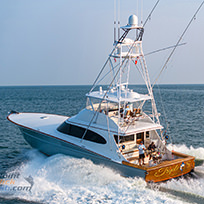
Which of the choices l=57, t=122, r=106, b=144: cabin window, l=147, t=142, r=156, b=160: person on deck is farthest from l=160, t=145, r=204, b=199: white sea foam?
l=57, t=122, r=106, b=144: cabin window

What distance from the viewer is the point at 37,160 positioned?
524 inches

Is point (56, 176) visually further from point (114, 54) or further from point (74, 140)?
point (114, 54)

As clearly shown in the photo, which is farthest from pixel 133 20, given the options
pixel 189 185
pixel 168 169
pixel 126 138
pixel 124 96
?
pixel 189 185

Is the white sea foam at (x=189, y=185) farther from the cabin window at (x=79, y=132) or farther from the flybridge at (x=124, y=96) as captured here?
the flybridge at (x=124, y=96)

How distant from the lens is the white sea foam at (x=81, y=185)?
9.35 metres

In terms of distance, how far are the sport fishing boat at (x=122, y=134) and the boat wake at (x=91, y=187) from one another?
37 cm

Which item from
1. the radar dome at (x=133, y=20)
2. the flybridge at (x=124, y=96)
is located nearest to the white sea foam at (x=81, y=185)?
the flybridge at (x=124, y=96)

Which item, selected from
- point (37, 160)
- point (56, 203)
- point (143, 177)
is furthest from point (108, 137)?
point (37, 160)

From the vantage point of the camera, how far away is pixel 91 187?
10.2m

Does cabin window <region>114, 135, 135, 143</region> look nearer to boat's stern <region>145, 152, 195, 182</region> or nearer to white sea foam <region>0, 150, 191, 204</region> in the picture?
white sea foam <region>0, 150, 191, 204</region>

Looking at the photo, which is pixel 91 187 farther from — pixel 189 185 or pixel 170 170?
pixel 189 185

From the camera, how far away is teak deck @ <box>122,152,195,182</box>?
1005 centimetres

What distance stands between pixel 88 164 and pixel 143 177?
246 cm

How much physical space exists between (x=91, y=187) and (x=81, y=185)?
44cm
